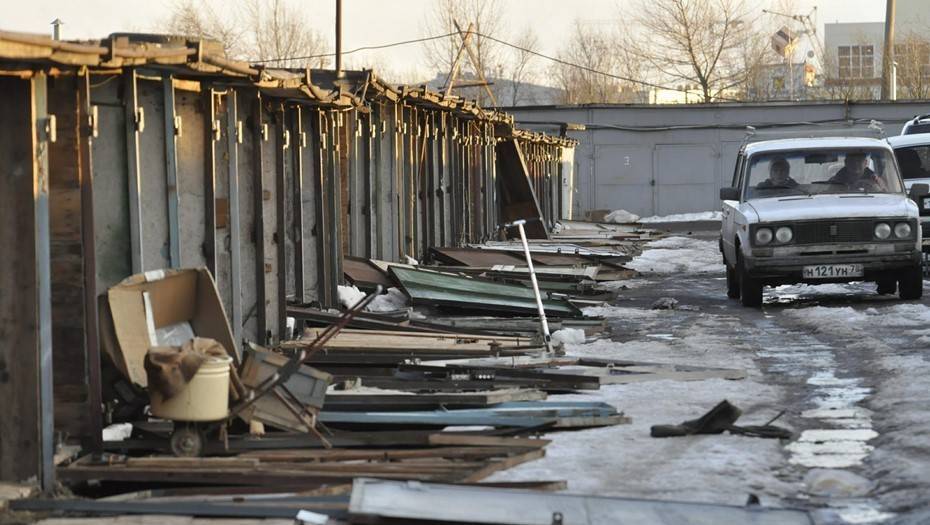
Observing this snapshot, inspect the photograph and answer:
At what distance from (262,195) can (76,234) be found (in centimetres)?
527

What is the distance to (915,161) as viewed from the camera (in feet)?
78.1

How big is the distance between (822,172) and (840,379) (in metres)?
7.35

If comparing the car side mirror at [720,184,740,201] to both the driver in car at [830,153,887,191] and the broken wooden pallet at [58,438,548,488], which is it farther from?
the broken wooden pallet at [58,438,548,488]

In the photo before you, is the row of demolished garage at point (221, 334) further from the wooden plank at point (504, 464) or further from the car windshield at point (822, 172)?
the car windshield at point (822, 172)

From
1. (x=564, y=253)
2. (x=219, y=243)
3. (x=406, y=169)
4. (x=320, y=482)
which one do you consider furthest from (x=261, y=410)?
(x=564, y=253)

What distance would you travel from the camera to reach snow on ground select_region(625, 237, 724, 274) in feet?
88.4

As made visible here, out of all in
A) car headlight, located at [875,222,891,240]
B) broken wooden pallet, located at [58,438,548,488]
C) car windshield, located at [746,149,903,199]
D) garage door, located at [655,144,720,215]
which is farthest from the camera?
garage door, located at [655,144,720,215]

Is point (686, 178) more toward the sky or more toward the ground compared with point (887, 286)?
more toward the sky

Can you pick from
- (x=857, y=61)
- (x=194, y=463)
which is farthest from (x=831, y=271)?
(x=857, y=61)

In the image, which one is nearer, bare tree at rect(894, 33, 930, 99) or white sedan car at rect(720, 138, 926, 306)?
white sedan car at rect(720, 138, 926, 306)

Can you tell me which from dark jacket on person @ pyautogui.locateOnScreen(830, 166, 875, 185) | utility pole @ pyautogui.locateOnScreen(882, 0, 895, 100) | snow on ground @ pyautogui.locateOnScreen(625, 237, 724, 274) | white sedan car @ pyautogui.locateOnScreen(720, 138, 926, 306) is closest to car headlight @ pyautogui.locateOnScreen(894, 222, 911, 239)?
white sedan car @ pyautogui.locateOnScreen(720, 138, 926, 306)

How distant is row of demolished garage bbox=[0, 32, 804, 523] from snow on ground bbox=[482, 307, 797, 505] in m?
0.22

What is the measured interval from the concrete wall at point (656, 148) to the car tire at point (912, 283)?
117 feet

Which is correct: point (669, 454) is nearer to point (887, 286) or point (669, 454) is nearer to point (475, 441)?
point (475, 441)
